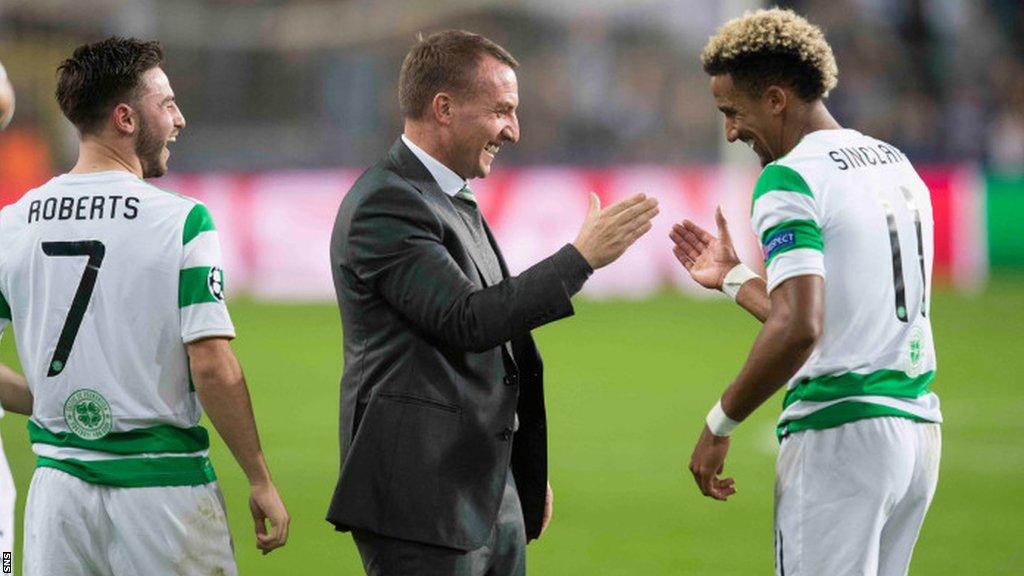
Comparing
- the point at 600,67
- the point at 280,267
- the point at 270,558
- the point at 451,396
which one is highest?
the point at 600,67

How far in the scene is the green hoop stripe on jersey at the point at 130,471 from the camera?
422 centimetres

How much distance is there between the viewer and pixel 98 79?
4.31 m

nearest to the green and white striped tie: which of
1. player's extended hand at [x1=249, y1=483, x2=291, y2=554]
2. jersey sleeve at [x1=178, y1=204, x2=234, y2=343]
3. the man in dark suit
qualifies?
the man in dark suit

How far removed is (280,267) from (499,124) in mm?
14911

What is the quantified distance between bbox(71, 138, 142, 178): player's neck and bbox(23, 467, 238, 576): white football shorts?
0.82 meters

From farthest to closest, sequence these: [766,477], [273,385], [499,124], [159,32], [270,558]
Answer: [159,32]
[273,385]
[766,477]
[270,558]
[499,124]

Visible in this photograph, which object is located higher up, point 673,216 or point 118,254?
point 673,216

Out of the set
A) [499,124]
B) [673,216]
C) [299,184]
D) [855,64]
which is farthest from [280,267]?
[499,124]

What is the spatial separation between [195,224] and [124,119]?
14.8 inches

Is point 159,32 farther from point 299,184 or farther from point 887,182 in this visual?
point 887,182

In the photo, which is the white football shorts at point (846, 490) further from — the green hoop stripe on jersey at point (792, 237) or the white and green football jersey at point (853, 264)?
the green hoop stripe on jersey at point (792, 237)

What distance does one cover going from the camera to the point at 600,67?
918 inches

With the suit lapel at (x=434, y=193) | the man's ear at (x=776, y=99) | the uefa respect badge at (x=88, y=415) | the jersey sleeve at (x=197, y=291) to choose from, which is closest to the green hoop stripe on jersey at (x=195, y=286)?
the jersey sleeve at (x=197, y=291)

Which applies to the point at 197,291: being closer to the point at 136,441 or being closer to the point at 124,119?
the point at 136,441
